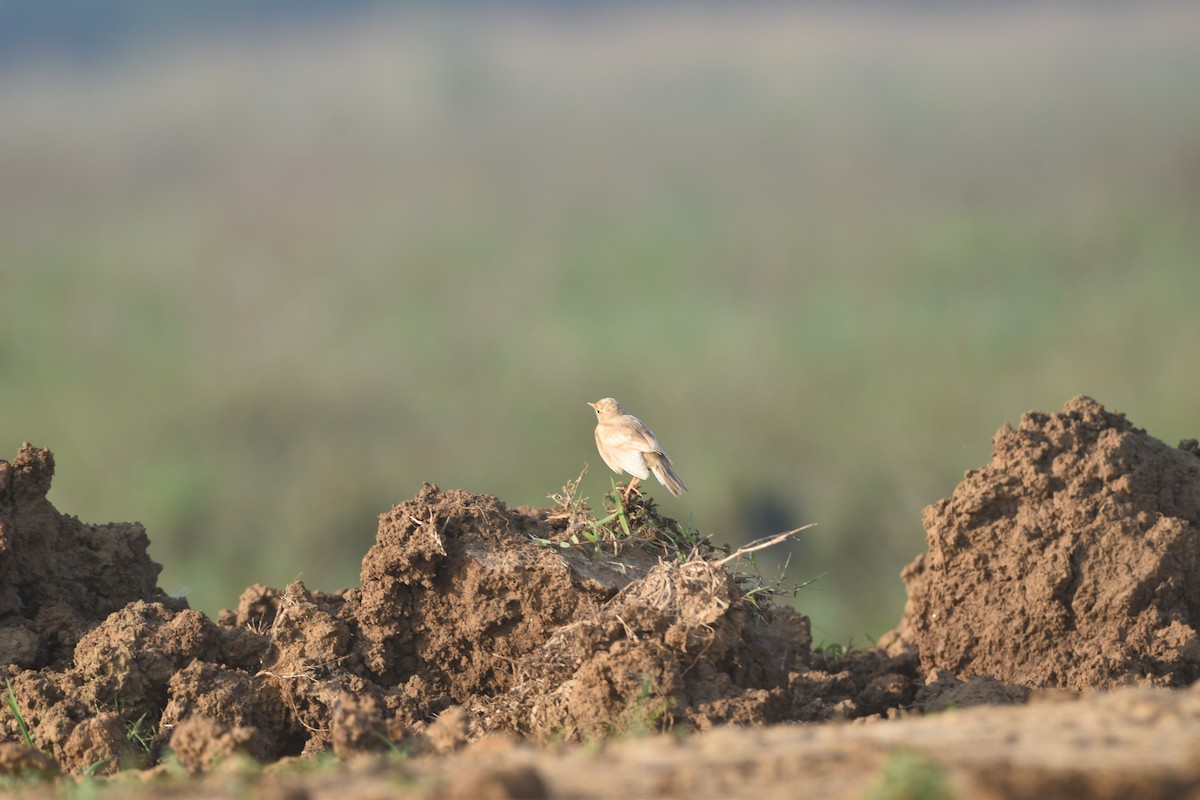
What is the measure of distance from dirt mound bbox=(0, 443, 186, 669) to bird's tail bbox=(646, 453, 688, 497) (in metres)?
2.21

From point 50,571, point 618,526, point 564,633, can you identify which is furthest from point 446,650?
point 50,571

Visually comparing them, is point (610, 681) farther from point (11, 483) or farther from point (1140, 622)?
point (11, 483)

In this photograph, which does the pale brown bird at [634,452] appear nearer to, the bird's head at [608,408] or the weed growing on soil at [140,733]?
the bird's head at [608,408]

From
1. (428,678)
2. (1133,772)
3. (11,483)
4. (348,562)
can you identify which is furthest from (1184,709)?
(348,562)

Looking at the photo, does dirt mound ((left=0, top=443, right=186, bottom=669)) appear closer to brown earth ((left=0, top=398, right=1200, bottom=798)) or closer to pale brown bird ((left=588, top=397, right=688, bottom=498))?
brown earth ((left=0, top=398, right=1200, bottom=798))

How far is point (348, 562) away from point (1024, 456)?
48.3 feet

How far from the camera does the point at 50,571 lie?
6.52 m

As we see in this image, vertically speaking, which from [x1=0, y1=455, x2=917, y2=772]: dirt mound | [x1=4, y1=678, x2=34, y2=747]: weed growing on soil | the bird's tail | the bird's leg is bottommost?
[x1=4, y1=678, x2=34, y2=747]: weed growing on soil

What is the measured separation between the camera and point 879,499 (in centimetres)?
2166

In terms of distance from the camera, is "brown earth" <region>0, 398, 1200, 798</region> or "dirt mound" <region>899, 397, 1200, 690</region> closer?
"brown earth" <region>0, 398, 1200, 798</region>

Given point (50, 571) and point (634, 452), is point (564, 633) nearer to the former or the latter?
point (634, 452)

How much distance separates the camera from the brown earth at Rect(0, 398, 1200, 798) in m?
5.35

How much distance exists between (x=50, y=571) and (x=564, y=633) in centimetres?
240

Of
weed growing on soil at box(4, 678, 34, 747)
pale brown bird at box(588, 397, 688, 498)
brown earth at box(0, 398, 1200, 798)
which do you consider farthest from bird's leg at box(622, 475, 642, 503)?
weed growing on soil at box(4, 678, 34, 747)
